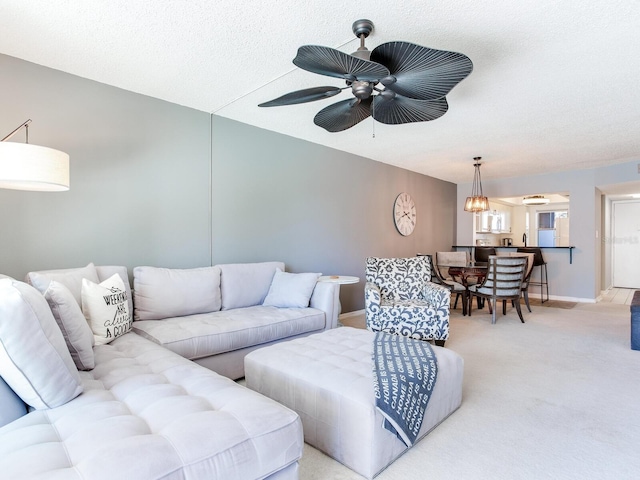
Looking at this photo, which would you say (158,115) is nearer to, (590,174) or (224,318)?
(224,318)

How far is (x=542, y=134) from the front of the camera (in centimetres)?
416

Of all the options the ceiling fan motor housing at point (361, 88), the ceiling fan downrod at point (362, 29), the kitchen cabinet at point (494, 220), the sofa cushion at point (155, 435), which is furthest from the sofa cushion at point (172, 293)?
the kitchen cabinet at point (494, 220)

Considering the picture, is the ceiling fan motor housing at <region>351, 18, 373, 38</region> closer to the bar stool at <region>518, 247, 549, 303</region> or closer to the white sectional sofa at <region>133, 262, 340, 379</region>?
the white sectional sofa at <region>133, 262, 340, 379</region>

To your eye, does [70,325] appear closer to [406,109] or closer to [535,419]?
[406,109]

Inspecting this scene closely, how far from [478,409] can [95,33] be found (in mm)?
3346

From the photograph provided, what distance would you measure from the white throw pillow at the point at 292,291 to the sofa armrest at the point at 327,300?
0.20ft

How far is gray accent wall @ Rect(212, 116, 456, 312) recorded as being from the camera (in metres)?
3.75

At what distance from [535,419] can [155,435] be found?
6.96ft

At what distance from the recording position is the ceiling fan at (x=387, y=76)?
1.75m

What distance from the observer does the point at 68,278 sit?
7.70 ft

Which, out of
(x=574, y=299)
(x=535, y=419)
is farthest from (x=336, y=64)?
(x=574, y=299)

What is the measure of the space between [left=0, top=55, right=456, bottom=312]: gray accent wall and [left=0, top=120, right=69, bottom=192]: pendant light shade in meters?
0.77

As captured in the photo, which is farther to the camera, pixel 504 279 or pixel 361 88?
pixel 504 279

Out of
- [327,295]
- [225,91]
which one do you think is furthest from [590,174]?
[225,91]
